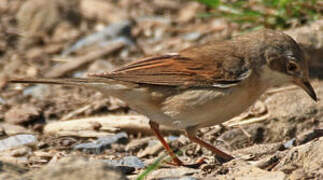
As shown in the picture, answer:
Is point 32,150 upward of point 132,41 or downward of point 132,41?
downward

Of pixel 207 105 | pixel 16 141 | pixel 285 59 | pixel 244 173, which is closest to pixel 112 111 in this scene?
pixel 16 141

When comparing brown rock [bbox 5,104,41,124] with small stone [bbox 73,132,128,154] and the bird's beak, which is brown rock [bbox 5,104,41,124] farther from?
the bird's beak

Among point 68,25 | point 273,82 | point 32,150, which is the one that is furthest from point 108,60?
point 273,82

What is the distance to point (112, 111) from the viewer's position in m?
7.77

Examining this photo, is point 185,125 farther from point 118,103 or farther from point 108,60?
point 108,60

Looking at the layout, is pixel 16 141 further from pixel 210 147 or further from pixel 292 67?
pixel 292 67

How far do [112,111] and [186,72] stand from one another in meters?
1.82

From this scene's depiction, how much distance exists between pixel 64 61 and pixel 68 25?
1.18m

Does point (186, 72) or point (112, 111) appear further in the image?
point (112, 111)

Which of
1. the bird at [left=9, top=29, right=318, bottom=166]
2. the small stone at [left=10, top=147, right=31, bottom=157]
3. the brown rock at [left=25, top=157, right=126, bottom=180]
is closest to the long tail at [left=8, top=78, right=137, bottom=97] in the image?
the bird at [left=9, top=29, right=318, bottom=166]

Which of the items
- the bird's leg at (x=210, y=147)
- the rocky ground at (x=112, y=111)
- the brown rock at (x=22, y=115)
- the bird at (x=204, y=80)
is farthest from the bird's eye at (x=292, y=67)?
the brown rock at (x=22, y=115)

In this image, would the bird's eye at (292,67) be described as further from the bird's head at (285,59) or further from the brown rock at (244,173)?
the brown rock at (244,173)

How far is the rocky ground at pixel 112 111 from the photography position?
5273 millimetres

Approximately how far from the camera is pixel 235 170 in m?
5.25
